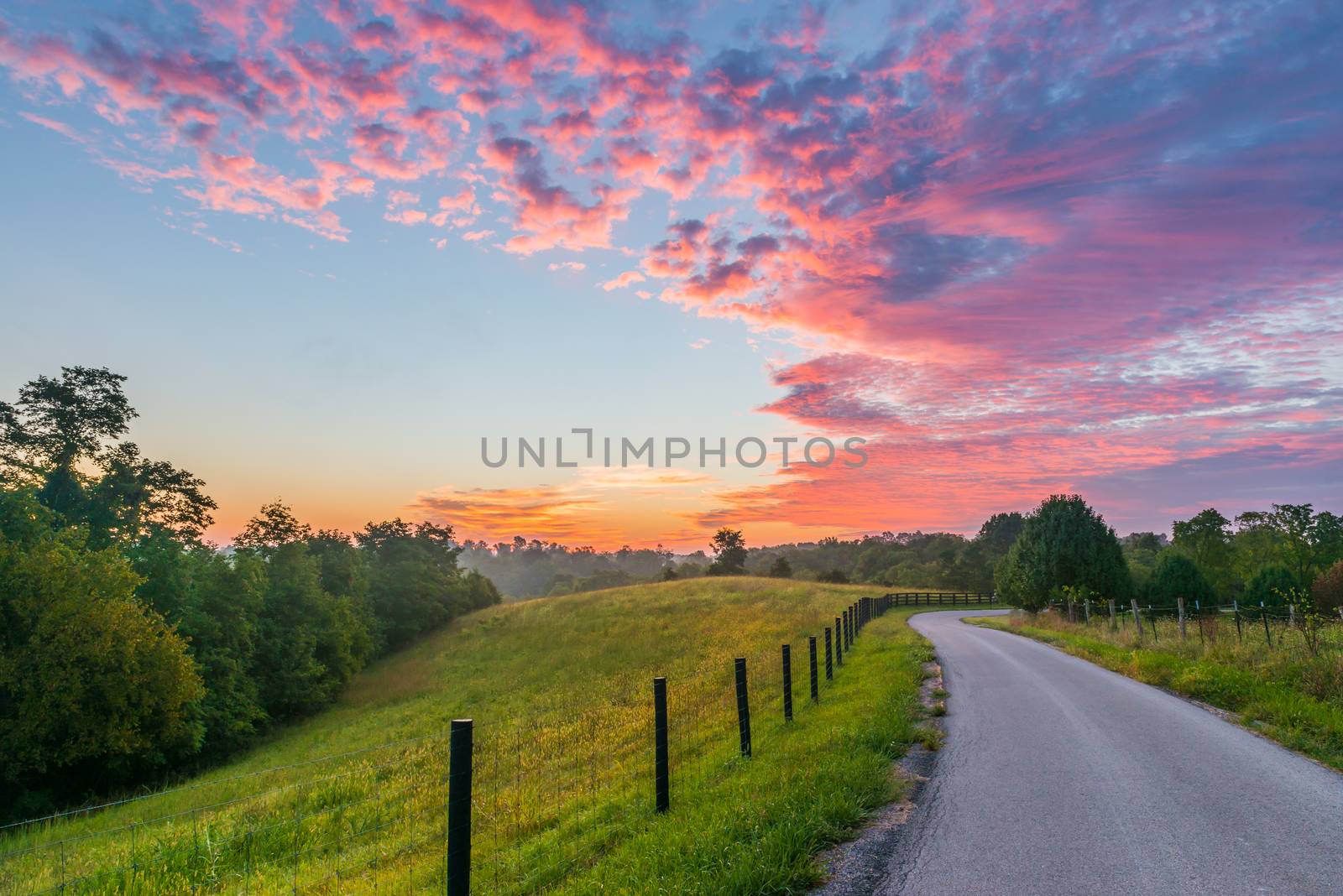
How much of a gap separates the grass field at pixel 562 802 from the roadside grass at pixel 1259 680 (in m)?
5.12

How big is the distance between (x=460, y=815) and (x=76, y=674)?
27.1 metres

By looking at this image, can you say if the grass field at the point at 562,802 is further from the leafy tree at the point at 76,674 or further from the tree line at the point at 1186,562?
the tree line at the point at 1186,562

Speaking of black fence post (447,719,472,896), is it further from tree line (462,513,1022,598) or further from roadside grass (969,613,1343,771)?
tree line (462,513,1022,598)

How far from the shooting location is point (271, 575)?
1754 inches

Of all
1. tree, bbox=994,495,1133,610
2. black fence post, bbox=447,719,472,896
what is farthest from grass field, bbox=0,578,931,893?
tree, bbox=994,495,1133,610

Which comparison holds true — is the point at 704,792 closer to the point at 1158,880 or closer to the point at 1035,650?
the point at 1158,880

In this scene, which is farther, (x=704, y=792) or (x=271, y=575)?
(x=271, y=575)

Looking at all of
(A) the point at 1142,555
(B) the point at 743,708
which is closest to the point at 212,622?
(B) the point at 743,708

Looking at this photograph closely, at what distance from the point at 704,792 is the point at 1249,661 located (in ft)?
46.9

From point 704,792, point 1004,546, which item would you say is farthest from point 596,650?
point 1004,546

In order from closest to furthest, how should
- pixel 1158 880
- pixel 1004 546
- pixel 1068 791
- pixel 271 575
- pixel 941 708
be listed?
pixel 1158 880, pixel 1068 791, pixel 941 708, pixel 271 575, pixel 1004 546

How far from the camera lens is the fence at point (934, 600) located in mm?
67812

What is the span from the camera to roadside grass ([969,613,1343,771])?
9.46 metres

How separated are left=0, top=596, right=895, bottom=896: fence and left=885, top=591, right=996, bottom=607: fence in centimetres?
5215
